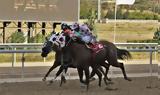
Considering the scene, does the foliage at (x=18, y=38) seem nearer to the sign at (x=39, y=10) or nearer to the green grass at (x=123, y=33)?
the green grass at (x=123, y=33)

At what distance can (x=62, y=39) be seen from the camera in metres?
10.7

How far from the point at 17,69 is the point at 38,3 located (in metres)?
2.40

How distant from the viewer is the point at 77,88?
37.3 ft

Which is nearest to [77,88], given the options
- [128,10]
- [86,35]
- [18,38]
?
[86,35]

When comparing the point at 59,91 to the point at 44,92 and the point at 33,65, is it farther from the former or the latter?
the point at 33,65

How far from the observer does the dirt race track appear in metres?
10.6

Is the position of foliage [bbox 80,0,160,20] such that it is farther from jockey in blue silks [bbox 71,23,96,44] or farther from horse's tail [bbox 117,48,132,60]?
jockey in blue silks [bbox 71,23,96,44]

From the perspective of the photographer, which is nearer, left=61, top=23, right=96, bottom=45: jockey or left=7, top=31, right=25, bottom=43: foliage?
left=61, top=23, right=96, bottom=45: jockey

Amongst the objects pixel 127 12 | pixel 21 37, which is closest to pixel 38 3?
pixel 21 37

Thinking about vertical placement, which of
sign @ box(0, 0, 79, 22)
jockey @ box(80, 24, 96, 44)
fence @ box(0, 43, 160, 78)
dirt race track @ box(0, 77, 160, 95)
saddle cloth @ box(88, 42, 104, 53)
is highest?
sign @ box(0, 0, 79, 22)

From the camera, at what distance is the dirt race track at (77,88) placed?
417 inches

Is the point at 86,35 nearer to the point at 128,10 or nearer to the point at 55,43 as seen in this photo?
the point at 55,43

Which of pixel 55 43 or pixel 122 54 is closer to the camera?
pixel 55 43

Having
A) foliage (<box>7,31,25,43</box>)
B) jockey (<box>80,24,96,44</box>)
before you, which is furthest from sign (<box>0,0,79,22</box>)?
jockey (<box>80,24,96,44</box>)
